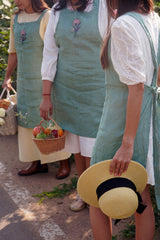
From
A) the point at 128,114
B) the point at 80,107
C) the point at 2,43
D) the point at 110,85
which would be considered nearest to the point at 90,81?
the point at 80,107

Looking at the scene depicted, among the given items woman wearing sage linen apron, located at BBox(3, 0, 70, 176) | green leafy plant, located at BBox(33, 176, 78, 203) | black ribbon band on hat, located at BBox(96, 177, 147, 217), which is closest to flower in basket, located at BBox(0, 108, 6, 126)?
woman wearing sage linen apron, located at BBox(3, 0, 70, 176)

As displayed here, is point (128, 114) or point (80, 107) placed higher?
point (128, 114)

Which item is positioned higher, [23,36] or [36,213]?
[23,36]

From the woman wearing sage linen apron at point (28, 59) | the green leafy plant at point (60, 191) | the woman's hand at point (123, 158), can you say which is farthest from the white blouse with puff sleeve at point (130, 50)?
the green leafy plant at point (60, 191)

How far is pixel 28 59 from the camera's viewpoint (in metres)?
3.58

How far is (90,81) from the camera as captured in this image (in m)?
2.84

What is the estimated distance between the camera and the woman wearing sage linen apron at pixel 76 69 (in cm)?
273

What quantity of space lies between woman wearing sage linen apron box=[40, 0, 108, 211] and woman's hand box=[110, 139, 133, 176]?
1.07m

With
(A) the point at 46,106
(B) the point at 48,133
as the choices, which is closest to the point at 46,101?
(A) the point at 46,106

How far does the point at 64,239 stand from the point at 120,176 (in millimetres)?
1203

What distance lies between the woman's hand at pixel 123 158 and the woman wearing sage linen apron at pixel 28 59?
1957 millimetres

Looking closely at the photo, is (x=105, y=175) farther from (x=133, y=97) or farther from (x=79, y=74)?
(x=79, y=74)

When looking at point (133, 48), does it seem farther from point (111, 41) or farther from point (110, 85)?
point (110, 85)

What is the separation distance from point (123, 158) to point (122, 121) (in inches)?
7.9
